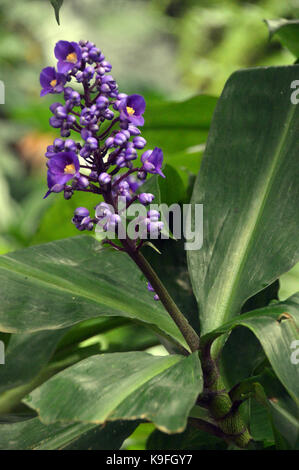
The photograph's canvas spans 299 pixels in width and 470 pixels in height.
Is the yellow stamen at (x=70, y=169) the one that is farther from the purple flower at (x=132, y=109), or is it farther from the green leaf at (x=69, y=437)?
the green leaf at (x=69, y=437)

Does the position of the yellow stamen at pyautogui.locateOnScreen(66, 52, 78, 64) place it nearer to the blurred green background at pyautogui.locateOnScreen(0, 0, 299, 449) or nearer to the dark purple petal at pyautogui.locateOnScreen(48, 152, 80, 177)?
the dark purple petal at pyautogui.locateOnScreen(48, 152, 80, 177)

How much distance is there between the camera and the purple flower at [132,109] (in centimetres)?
52

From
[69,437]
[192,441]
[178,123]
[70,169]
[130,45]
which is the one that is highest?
[70,169]

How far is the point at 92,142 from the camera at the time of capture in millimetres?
497

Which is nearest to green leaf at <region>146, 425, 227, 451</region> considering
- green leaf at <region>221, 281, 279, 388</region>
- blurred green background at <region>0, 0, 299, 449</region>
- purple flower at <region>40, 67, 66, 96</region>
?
green leaf at <region>221, 281, 279, 388</region>

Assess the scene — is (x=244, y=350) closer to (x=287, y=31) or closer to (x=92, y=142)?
(x=92, y=142)

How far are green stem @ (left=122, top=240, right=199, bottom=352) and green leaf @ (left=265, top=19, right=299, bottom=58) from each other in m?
0.39

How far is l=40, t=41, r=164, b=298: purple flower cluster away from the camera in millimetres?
500

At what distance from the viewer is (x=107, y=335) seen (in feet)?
2.93

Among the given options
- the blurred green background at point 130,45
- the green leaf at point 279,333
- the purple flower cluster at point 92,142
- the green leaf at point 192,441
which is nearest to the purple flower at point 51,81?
the purple flower cluster at point 92,142

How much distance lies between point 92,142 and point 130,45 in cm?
403

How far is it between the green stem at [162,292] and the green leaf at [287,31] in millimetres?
388

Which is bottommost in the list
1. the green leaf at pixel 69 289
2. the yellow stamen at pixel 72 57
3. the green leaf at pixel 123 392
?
the green leaf at pixel 69 289

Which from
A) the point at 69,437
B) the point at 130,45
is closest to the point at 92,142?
the point at 69,437
